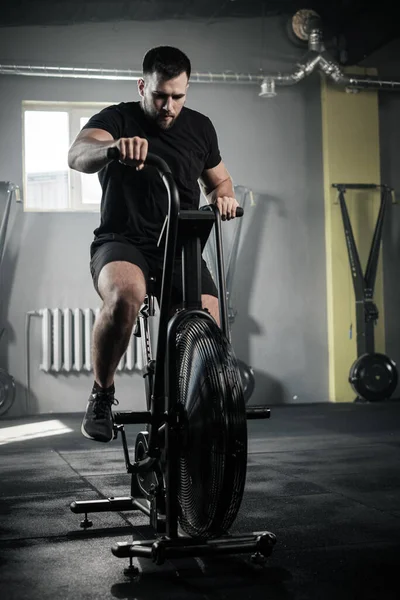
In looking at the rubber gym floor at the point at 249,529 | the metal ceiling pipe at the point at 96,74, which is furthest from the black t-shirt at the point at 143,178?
the metal ceiling pipe at the point at 96,74

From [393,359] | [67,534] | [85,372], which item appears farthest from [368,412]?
[67,534]

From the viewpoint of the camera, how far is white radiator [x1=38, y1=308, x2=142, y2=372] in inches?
267

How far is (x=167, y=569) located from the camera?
78.5 inches

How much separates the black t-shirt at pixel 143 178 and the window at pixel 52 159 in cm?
458

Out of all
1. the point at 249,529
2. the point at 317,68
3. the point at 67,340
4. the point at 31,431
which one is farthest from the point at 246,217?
the point at 249,529

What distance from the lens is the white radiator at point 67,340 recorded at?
267 inches

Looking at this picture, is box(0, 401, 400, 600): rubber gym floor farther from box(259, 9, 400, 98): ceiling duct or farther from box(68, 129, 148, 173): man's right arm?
box(259, 9, 400, 98): ceiling duct

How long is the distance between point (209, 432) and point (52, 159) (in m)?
5.48

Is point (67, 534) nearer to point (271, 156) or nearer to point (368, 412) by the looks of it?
point (368, 412)

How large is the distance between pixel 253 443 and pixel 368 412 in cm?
179

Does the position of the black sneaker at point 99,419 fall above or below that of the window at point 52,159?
below

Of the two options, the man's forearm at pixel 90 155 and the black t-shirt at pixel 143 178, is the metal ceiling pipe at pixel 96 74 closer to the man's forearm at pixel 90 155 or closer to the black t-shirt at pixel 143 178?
the black t-shirt at pixel 143 178

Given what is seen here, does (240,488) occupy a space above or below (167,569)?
above

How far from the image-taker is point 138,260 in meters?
2.38
